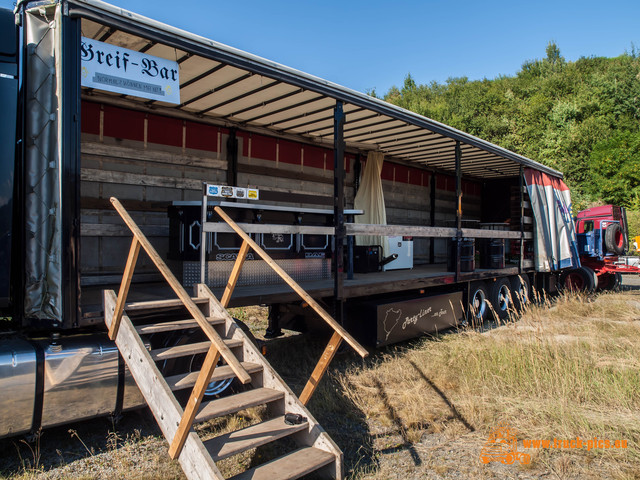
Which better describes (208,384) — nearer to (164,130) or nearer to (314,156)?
(164,130)

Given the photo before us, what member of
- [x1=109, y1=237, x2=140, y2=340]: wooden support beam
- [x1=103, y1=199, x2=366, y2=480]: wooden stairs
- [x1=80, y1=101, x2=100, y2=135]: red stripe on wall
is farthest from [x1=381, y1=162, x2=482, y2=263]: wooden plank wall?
[x1=109, y1=237, x2=140, y2=340]: wooden support beam

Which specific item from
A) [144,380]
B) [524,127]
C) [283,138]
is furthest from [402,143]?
[524,127]

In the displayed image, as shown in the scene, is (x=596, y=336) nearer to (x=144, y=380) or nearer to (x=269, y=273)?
(x=269, y=273)

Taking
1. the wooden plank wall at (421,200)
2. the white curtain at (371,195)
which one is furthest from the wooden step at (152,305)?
the wooden plank wall at (421,200)

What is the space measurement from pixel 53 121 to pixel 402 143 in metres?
6.56

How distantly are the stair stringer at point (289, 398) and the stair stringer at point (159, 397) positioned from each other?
78 cm

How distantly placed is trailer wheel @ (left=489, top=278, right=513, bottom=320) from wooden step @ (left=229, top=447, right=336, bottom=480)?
20.9 feet

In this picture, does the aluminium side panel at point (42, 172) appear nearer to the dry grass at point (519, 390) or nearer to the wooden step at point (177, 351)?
the wooden step at point (177, 351)

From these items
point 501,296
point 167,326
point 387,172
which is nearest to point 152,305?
point 167,326

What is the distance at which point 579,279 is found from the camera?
1232 centimetres

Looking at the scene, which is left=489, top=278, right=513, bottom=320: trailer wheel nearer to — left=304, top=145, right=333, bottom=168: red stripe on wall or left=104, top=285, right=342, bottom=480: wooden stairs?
left=304, top=145, right=333, bottom=168: red stripe on wall

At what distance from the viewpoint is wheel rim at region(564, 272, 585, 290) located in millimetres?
12102

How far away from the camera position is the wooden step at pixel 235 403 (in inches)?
122

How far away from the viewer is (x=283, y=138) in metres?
8.13
